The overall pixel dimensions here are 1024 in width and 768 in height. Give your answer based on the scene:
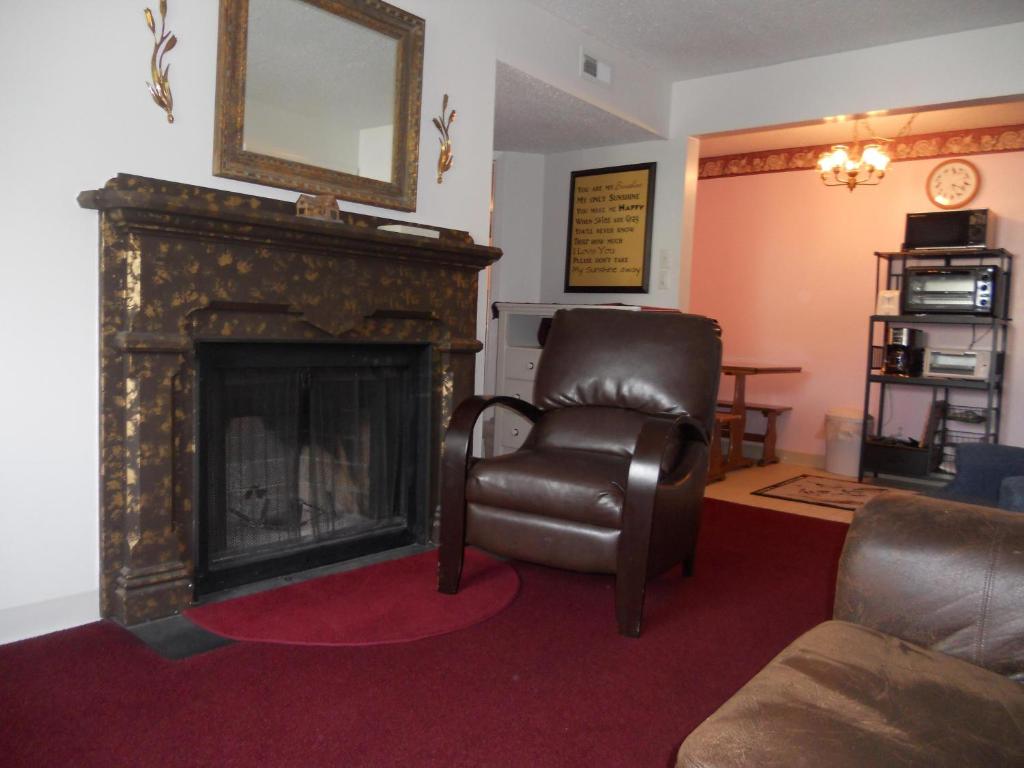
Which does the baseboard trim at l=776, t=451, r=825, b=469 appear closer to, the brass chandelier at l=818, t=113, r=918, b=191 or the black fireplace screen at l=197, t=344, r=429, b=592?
the brass chandelier at l=818, t=113, r=918, b=191

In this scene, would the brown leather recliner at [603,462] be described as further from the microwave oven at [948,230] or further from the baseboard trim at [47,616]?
the microwave oven at [948,230]

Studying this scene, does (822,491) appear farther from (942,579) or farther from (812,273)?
(942,579)

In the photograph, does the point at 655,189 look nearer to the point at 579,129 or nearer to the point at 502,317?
the point at 579,129

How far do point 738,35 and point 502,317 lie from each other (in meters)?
1.94

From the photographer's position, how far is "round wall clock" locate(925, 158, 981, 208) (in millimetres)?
5074

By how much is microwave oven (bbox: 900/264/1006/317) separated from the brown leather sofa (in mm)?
3997

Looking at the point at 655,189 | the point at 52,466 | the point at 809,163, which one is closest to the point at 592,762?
the point at 52,466

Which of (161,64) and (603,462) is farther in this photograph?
(603,462)

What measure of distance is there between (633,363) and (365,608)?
49.0 inches

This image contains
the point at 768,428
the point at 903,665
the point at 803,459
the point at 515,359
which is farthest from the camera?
the point at 803,459

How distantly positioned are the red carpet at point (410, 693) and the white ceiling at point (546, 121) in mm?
2442

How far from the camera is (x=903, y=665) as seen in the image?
1.11 m

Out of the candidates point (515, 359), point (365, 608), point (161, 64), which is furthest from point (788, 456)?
point (161, 64)

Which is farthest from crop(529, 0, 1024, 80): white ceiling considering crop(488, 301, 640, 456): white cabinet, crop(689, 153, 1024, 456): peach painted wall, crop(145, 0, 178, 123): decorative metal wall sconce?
crop(145, 0, 178, 123): decorative metal wall sconce
